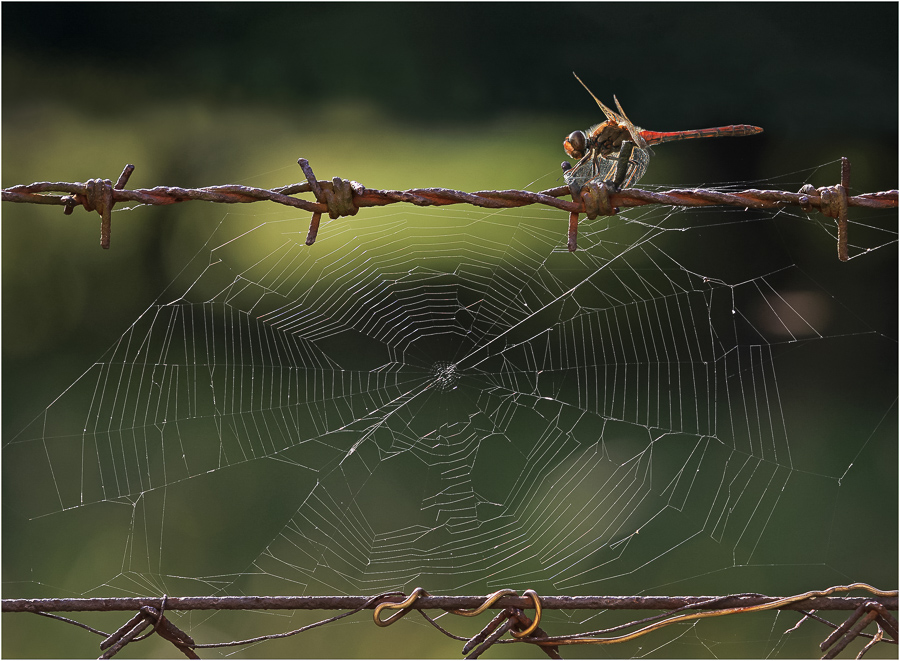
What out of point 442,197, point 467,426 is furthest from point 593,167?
point 467,426

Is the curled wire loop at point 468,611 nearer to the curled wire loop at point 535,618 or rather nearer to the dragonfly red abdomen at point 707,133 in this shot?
the curled wire loop at point 535,618

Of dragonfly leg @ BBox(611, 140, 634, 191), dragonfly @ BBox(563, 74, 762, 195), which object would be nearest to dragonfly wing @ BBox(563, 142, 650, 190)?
dragonfly @ BBox(563, 74, 762, 195)

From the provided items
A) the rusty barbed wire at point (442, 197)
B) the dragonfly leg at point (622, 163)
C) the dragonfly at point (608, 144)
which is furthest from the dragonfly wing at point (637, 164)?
the rusty barbed wire at point (442, 197)

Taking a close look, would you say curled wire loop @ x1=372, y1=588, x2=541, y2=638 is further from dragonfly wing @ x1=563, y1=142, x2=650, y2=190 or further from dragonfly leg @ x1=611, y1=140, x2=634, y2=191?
dragonfly wing @ x1=563, y1=142, x2=650, y2=190

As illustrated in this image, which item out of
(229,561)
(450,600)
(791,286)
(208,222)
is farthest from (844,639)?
(208,222)

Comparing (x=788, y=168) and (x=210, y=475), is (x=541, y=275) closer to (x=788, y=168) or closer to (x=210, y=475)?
(x=788, y=168)

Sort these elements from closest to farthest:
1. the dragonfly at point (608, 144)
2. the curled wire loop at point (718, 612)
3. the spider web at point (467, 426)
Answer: the curled wire loop at point (718, 612) → the dragonfly at point (608, 144) → the spider web at point (467, 426)

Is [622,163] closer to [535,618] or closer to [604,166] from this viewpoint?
[604,166]
